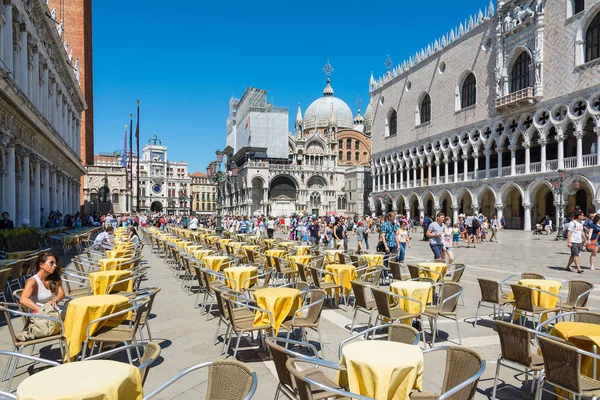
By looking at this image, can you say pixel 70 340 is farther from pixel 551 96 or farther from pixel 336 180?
pixel 336 180

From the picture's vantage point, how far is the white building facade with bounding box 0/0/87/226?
15.5m

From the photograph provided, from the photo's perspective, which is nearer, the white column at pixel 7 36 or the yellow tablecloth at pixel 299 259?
the yellow tablecloth at pixel 299 259

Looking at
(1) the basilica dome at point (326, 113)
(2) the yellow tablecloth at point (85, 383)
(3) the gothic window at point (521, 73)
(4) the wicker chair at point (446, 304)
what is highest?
(1) the basilica dome at point (326, 113)

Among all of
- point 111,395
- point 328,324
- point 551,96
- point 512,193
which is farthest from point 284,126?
point 111,395

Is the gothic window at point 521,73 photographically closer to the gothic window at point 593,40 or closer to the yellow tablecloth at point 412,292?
the gothic window at point 593,40

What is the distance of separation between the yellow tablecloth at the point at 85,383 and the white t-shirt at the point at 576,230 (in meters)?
11.5

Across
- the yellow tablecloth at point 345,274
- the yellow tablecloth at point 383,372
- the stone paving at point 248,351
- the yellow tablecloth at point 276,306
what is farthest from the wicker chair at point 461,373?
the yellow tablecloth at point 345,274

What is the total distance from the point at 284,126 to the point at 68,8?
1188 inches

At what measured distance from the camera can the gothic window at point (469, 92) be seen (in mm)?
36594

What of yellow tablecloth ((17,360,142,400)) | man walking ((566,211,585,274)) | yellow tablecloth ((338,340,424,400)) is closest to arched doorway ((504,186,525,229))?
man walking ((566,211,585,274))

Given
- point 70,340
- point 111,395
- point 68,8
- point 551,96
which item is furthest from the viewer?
point 68,8

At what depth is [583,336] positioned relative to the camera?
3.59 metres

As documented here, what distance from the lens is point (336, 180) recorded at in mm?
65562

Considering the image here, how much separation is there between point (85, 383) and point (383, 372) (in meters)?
1.89
